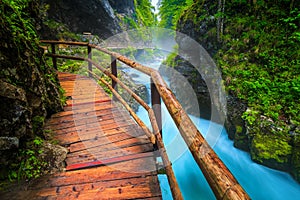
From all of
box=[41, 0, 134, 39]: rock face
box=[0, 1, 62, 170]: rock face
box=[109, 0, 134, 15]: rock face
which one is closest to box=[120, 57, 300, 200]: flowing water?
box=[0, 1, 62, 170]: rock face

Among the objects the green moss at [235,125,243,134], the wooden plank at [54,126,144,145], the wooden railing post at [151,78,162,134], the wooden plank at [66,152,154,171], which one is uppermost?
the wooden railing post at [151,78,162,134]

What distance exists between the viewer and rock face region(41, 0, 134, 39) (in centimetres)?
1808

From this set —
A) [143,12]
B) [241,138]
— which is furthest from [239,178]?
[143,12]

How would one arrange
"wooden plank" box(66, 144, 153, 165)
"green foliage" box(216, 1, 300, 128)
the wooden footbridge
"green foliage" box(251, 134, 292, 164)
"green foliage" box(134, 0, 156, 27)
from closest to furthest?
the wooden footbridge < "wooden plank" box(66, 144, 153, 165) < "green foliage" box(251, 134, 292, 164) < "green foliage" box(216, 1, 300, 128) < "green foliage" box(134, 0, 156, 27)

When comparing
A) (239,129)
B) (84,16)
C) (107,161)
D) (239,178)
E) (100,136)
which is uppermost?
(84,16)

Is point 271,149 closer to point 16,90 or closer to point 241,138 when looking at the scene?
point 241,138

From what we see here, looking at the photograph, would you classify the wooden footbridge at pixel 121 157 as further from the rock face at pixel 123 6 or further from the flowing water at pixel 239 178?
the rock face at pixel 123 6

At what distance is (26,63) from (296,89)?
8.27 metres

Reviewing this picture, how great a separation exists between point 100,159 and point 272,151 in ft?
20.0

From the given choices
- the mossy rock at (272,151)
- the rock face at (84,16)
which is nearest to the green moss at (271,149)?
the mossy rock at (272,151)

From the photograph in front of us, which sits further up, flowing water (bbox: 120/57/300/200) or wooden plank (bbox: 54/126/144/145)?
wooden plank (bbox: 54/126/144/145)

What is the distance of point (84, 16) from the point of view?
68.1 ft

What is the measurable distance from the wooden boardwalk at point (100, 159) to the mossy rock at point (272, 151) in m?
5.25

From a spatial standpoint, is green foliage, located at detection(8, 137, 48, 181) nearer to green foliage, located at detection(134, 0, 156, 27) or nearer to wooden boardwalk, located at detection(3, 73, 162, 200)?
wooden boardwalk, located at detection(3, 73, 162, 200)
